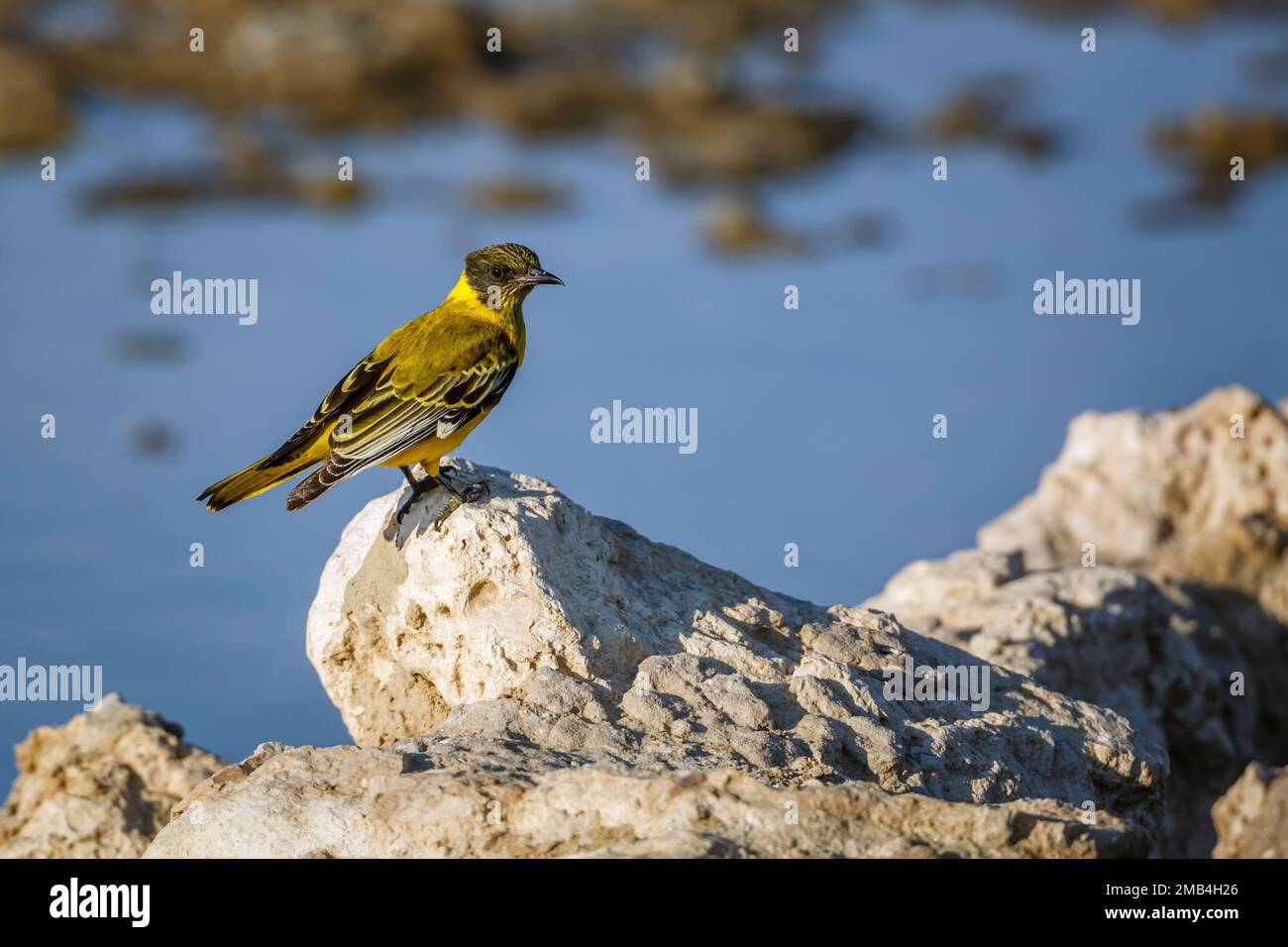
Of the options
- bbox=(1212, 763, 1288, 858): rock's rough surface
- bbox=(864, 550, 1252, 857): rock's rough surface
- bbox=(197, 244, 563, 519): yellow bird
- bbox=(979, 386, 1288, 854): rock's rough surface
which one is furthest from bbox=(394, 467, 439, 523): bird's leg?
bbox=(979, 386, 1288, 854): rock's rough surface

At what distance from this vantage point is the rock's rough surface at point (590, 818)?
13.1 feet

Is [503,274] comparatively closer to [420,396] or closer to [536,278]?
[536,278]

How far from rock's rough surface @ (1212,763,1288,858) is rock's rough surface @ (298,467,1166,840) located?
2.35ft

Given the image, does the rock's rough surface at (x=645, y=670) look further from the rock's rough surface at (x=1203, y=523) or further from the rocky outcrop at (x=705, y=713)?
the rock's rough surface at (x=1203, y=523)

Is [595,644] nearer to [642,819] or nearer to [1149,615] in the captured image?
[642,819]

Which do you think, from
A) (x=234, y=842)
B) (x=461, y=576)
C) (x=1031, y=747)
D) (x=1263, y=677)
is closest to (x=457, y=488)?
(x=461, y=576)

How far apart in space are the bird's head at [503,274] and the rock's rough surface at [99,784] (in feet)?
8.74

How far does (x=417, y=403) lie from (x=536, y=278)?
1151 millimetres

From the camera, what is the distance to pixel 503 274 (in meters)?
7.40

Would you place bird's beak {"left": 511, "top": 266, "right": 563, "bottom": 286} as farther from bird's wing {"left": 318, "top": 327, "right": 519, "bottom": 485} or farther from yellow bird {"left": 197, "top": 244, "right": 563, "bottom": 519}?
bird's wing {"left": 318, "top": 327, "right": 519, "bottom": 485}

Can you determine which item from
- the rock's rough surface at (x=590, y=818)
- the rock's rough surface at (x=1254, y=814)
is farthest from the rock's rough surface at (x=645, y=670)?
the rock's rough surface at (x=1254, y=814)

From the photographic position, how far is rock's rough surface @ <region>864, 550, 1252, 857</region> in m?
8.00

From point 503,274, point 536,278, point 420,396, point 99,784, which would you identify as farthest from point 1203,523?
point 99,784
